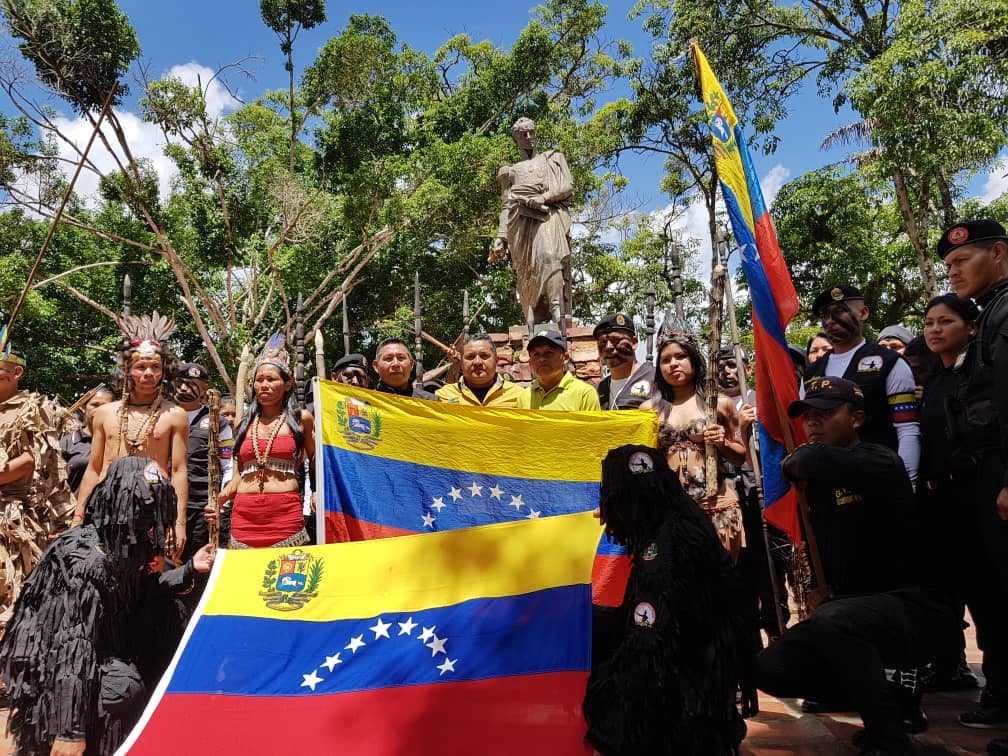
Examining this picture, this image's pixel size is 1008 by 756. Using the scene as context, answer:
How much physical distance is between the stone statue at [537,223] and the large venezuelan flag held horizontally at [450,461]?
16.1ft

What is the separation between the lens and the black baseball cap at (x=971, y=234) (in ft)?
10.3

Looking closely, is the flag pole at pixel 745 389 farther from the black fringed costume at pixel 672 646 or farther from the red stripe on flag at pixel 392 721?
the red stripe on flag at pixel 392 721

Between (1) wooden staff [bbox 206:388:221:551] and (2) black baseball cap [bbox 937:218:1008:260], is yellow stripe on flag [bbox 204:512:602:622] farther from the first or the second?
(2) black baseball cap [bbox 937:218:1008:260]

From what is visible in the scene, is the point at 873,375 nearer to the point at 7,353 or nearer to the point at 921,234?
the point at 7,353

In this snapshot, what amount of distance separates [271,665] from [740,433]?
101 inches

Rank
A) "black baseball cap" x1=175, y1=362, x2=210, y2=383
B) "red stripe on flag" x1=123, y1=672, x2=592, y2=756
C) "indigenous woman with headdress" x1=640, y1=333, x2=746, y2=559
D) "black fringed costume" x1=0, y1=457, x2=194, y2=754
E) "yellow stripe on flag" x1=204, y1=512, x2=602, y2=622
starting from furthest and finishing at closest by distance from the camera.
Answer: "black baseball cap" x1=175, y1=362, x2=210, y2=383 < "indigenous woman with headdress" x1=640, y1=333, x2=746, y2=559 < "yellow stripe on flag" x1=204, y1=512, x2=602, y2=622 < "black fringed costume" x1=0, y1=457, x2=194, y2=754 < "red stripe on flag" x1=123, y1=672, x2=592, y2=756

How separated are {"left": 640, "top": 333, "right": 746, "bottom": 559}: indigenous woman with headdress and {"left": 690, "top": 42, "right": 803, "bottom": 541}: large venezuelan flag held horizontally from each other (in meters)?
0.22

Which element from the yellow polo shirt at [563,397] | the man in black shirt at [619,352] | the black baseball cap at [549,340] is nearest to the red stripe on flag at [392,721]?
the yellow polo shirt at [563,397]

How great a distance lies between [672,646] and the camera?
8.00 ft

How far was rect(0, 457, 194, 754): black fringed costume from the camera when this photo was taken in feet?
9.03

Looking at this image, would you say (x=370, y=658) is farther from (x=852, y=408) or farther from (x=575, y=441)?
(x=852, y=408)

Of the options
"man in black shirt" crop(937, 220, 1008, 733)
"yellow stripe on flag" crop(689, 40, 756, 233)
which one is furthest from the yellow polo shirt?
"man in black shirt" crop(937, 220, 1008, 733)

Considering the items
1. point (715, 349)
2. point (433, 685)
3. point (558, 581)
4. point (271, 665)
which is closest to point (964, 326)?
point (715, 349)

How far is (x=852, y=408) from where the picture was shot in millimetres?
3248
